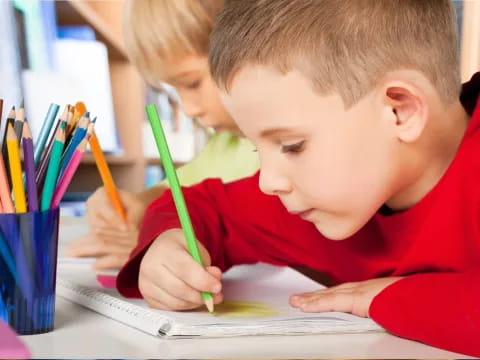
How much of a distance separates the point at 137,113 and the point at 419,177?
1920mm

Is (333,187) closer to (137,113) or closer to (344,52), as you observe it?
(344,52)

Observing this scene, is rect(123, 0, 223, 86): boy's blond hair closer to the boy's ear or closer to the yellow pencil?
the boy's ear

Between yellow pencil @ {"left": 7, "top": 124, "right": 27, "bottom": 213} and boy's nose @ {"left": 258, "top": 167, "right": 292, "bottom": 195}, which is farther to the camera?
boy's nose @ {"left": 258, "top": 167, "right": 292, "bottom": 195}

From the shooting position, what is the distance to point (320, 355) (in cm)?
45

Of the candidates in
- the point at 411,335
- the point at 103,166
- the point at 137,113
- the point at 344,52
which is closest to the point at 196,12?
the point at 103,166

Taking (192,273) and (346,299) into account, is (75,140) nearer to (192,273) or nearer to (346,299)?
(192,273)

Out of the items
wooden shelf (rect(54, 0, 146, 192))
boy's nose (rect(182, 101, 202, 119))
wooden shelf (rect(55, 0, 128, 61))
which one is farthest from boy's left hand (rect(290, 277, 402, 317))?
wooden shelf (rect(54, 0, 146, 192))

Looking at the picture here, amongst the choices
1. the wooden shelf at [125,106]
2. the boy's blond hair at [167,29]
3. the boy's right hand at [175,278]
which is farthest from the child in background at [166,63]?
the wooden shelf at [125,106]

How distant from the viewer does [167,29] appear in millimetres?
984

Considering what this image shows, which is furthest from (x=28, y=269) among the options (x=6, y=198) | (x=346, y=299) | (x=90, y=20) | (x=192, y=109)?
(x=90, y=20)

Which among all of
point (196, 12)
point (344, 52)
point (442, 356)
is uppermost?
point (196, 12)

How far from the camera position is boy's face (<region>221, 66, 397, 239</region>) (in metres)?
0.58

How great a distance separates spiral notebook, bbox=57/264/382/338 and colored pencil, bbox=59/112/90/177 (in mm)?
135

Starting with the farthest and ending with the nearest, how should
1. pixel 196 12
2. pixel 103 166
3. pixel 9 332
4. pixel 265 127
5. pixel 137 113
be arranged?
pixel 137 113 < pixel 196 12 < pixel 103 166 < pixel 265 127 < pixel 9 332
